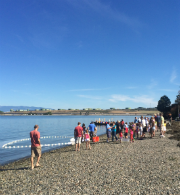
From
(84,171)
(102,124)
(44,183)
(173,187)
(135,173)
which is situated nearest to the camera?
(173,187)

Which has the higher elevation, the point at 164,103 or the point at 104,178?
the point at 164,103

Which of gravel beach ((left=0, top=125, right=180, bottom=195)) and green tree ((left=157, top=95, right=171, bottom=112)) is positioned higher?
green tree ((left=157, top=95, right=171, bottom=112))

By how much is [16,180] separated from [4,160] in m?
8.49

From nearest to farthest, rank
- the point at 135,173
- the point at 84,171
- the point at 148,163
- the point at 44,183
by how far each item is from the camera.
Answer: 1. the point at 44,183
2. the point at 135,173
3. the point at 84,171
4. the point at 148,163

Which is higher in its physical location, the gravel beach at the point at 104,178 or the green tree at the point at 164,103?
the green tree at the point at 164,103

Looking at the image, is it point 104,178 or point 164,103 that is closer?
point 104,178

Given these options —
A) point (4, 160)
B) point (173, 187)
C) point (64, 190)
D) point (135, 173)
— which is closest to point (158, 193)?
point (173, 187)

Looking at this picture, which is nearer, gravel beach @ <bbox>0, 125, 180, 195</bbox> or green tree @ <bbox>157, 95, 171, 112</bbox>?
gravel beach @ <bbox>0, 125, 180, 195</bbox>

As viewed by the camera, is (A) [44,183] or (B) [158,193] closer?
(B) [158,193]

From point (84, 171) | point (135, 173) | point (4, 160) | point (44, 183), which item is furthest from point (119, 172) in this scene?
point (4, 160)

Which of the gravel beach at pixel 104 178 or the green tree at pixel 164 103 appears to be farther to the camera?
the green tree at pixel 164 103

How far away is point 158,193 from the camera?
6.26m

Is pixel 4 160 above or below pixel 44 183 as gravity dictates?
below

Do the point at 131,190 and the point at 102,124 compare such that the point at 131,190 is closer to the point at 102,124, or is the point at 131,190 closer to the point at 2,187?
the point at 2,187
